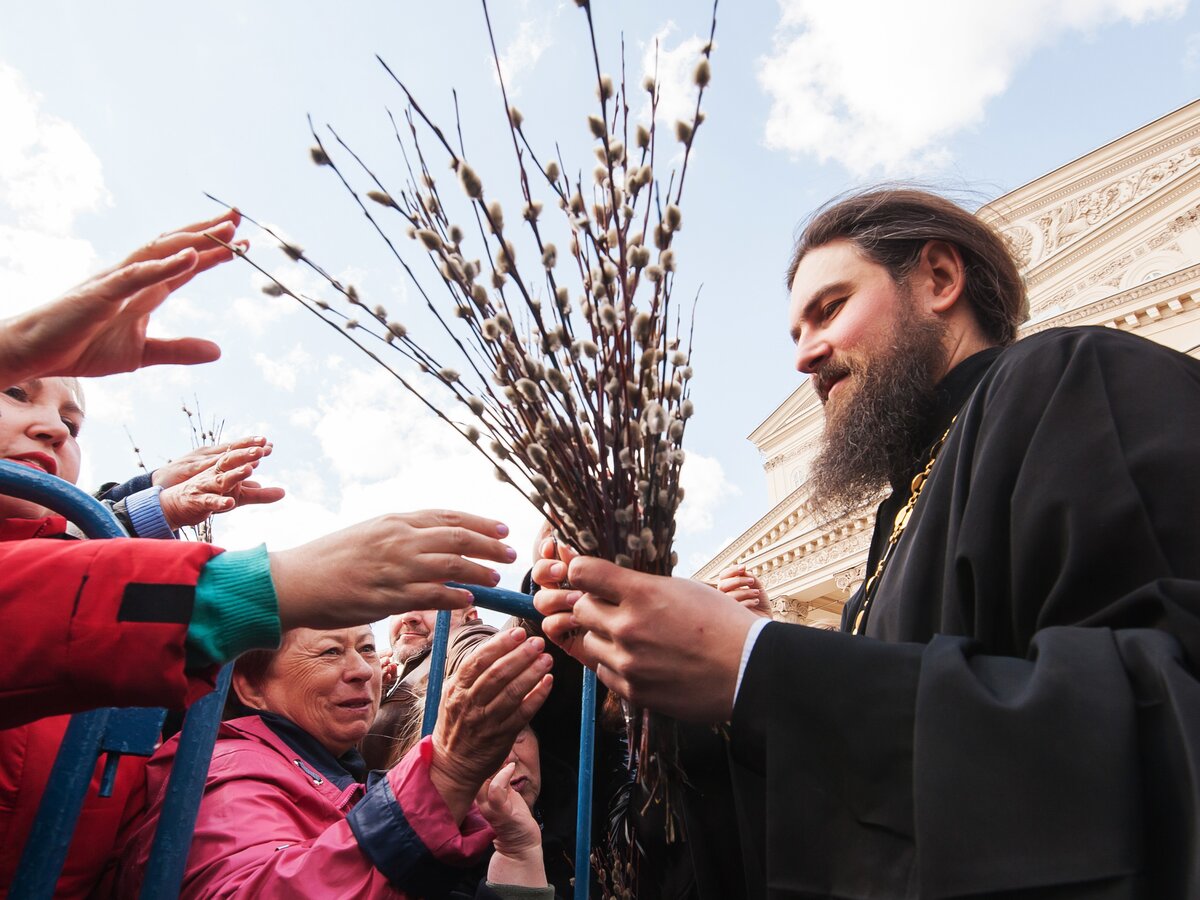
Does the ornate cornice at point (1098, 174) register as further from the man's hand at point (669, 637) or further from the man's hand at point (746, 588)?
the man's hand at point (669, 637)

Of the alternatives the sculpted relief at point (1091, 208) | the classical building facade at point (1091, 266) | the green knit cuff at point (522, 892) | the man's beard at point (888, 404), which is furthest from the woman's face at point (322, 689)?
the sculpted relief at point (1091, 208)

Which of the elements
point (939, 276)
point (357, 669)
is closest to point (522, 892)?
point (357, 669)

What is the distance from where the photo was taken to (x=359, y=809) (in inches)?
55.5

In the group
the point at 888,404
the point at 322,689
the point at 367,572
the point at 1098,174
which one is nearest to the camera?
the point at 367,572

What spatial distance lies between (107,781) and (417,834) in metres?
0.53

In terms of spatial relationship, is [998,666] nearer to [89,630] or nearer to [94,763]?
[89,630]

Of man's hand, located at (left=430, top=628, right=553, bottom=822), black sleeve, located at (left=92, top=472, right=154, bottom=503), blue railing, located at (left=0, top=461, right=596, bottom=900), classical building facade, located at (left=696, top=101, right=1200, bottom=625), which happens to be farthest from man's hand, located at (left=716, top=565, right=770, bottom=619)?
classical building facade, located at (left=696, top=101, right=1200, bottom=625)

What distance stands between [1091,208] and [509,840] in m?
23.5

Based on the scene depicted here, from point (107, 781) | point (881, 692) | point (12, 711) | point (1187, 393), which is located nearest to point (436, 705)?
point (107, 781)

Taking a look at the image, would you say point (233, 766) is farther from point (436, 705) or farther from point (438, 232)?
point (438, 232)

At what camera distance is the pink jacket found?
1345 mm

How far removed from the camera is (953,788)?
98 centimetres

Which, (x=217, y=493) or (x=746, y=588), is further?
(x=217, y=493)

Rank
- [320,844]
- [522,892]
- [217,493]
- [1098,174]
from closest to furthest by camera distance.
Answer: [320,844], [522,892], [217,493], [1098,174]
